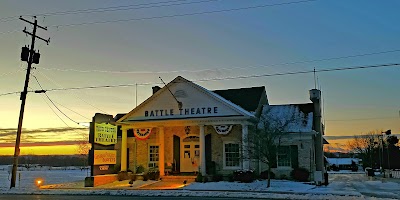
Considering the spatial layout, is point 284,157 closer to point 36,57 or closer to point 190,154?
point 190,154

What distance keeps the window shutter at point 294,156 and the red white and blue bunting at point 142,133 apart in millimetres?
10240

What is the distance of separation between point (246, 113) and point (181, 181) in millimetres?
6457

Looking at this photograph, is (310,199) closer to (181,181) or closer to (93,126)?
(181,181)

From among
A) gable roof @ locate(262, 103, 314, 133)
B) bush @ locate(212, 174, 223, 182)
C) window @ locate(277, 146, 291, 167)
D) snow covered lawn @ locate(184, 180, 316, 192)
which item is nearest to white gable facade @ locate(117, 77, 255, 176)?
bush @ locate(212, 174, 223, 182)

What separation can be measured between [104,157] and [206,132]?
7.53m

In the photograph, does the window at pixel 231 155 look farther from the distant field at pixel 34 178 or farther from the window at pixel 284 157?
the distant field at pixel 34 178

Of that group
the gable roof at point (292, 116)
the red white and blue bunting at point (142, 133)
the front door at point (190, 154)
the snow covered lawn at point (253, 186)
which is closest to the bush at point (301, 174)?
the snow covered lawn at point (253, 186)

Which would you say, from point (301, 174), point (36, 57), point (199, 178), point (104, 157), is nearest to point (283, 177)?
point (301, 174)

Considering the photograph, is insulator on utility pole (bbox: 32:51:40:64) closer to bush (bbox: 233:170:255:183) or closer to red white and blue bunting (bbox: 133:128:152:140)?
red white and blue bunting (bbox: 133:128:152:140)

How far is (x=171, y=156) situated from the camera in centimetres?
3281

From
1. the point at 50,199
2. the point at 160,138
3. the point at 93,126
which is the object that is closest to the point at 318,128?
the point at 160,138

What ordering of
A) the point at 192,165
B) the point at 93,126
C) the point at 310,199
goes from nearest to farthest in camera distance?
the point at 310,199
the point at 93,126
the point at 192,165

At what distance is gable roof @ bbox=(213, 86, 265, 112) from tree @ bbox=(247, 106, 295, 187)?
2.13m

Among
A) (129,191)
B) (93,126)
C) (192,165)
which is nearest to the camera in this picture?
(129,191)
